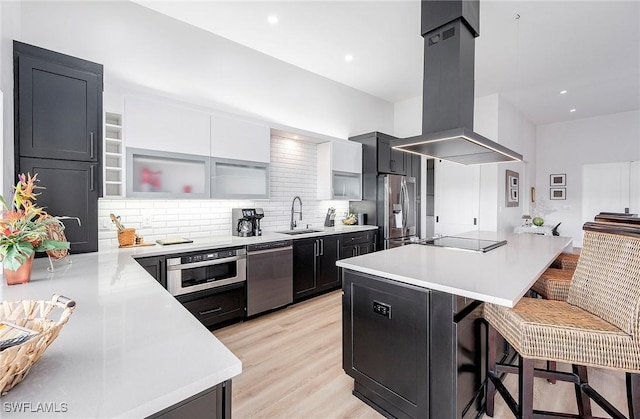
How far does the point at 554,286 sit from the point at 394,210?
2.85m

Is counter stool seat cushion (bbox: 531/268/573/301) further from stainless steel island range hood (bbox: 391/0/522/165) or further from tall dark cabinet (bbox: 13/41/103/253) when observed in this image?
tall dark cabinet (bbox: 13/41/103/253)

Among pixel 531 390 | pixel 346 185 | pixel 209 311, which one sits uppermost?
pixel 346 185

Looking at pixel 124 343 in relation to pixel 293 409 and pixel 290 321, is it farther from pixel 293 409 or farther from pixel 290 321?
pixel 290 321

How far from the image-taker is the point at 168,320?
3.46 feet

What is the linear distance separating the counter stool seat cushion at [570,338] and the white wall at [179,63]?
339 cm

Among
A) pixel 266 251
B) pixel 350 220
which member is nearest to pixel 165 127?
pixel 266 251

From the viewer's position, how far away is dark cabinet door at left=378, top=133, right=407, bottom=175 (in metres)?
4.89

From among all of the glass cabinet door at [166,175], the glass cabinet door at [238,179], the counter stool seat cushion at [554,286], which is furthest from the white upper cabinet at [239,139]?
the counter stool seat cushion at [554,286]

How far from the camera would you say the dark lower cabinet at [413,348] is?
1508mm

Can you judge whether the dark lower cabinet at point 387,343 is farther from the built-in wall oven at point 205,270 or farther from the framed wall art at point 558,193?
the framed wall art at point 558,193

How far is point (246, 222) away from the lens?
139 inches

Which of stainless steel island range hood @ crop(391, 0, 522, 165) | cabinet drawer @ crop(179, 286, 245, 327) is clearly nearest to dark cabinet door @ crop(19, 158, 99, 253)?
cabinet drawer @ crop(179, 286, 245, 327)

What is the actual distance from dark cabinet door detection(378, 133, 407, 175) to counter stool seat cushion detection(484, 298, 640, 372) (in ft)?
11.7

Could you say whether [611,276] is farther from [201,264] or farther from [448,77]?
[201,264]
